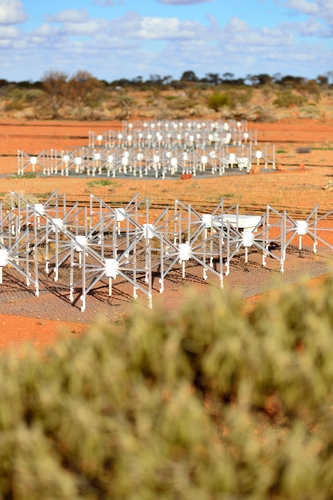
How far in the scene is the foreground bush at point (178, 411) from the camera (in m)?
4.62

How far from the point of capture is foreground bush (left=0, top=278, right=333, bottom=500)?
4.62 m

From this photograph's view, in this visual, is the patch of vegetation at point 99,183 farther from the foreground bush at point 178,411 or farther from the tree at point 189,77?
the tree at point 189,77

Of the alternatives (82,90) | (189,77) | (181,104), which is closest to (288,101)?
(181,104)

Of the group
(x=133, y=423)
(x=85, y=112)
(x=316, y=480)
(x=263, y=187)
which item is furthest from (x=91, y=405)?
(x=85, y=112)

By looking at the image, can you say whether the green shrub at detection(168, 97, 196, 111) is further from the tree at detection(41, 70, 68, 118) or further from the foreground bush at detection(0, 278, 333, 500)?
the foreground bush at detection(0, 278, 333, 500)

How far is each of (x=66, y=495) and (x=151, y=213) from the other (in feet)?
52.9

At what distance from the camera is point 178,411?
490cm

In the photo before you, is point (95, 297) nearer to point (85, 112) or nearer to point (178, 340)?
point (178, 340)

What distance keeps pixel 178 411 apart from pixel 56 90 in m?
71.8

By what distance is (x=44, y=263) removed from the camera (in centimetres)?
1441

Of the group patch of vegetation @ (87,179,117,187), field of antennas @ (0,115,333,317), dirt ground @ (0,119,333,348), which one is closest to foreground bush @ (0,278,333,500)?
dirt ground @ (0,119,333,348)

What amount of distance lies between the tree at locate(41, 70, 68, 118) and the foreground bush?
6627 centimetres

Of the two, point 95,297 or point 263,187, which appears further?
point 263,187

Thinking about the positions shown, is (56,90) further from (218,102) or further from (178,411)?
(178,411)
